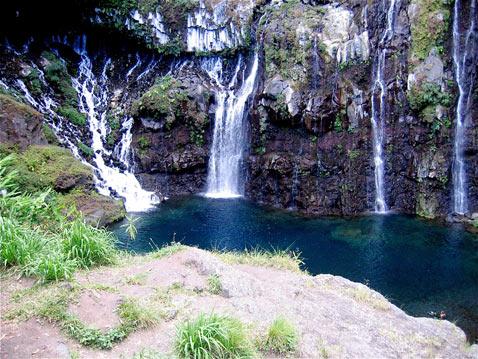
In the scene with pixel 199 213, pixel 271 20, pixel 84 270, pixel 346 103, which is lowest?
pixel 199 213

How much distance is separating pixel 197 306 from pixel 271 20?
18376mm

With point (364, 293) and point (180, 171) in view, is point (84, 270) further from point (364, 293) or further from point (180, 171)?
point (180, 171)

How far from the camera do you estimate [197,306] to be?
655 cm

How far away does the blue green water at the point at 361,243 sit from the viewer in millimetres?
12891

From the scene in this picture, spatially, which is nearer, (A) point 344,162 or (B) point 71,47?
(A) point 344,162

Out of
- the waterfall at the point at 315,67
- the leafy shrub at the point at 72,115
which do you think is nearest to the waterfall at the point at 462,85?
the waterfall at the point at 315,67

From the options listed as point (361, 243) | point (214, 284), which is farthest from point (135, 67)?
point (214, 284)

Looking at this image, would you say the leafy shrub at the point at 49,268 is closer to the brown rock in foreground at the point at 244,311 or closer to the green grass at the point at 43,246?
the green grass at the point at 43,246

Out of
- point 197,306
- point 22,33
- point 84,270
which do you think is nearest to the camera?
point 197,306

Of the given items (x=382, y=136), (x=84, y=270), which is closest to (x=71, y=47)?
(x=382, y=136)

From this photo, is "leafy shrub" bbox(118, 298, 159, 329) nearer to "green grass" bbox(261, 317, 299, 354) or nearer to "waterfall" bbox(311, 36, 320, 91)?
"green grass" bbox(261, 317, 299, 354)

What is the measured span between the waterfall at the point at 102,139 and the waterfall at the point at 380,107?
1019 centimetres

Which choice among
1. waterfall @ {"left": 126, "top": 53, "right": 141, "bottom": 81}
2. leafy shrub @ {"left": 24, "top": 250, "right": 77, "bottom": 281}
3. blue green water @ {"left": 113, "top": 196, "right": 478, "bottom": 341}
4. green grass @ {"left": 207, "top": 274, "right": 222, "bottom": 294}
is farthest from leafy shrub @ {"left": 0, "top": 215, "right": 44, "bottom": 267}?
waterfall @ {"left": 126, "top": 53, "right": 141, "bottom": 81}

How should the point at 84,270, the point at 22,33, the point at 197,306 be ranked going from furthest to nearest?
1. the point at 22,33
2. the point at 84,270
3. the point at 197,306
